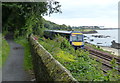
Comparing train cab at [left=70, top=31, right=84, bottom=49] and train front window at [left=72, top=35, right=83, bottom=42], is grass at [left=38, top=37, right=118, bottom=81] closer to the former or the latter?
train cab at [left=70, top=31, right=84, bottom=49]

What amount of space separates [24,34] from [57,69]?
38661 mm

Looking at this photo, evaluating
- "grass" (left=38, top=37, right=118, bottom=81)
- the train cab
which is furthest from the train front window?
"grass" (left=38, top=37, right=118, bottom=81)

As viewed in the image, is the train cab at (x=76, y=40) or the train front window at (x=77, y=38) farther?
the train front window at (x=77, y=38)

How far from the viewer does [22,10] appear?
19297 millimetres

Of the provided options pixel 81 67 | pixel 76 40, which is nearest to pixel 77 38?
pixel 76 40

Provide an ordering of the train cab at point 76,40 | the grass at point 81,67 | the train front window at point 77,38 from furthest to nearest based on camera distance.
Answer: the train front window at point 77,38 → the train cab at point 76,40 → the grass at point 81,67

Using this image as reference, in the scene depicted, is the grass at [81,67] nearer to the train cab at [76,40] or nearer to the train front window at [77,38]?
the train cab at [76,40]

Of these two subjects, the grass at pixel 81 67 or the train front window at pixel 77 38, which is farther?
the train front window at pixel 77 38

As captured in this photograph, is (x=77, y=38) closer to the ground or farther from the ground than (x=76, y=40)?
farther from the ground

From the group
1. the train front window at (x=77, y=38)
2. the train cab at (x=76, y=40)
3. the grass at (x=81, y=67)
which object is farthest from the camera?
the train front window at (x=77, y=38)

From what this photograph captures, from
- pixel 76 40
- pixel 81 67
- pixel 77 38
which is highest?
pixel 81 67

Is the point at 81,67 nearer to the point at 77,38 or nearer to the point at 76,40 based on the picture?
the point at 76,40

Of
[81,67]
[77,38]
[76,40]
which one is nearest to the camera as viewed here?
[81,67]

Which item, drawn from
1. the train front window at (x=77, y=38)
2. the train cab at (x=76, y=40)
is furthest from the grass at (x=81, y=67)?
the train front window at (x=77, y=38)
